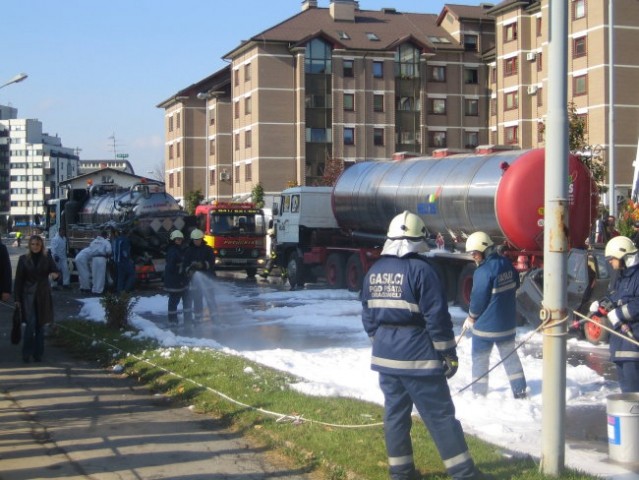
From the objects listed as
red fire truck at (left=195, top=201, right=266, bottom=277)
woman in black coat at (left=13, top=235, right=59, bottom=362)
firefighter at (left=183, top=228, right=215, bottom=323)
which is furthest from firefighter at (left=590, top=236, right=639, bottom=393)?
red fire truck at (left=195, top=201, right=266, bottom=277)

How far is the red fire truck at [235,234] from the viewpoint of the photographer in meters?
32.8

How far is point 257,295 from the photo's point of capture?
25.2 metres

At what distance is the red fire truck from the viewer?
32.8 metres

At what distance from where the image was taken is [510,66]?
59875 mm

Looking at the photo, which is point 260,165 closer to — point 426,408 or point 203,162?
A: point 203,162

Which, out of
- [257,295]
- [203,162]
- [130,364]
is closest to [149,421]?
[130,364]

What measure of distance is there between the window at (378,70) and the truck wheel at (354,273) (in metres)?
41.8

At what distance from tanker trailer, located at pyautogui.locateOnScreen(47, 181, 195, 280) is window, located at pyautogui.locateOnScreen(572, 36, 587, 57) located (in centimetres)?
3019

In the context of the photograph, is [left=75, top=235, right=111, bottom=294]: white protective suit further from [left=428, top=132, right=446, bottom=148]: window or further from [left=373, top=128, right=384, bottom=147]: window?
[left=428, top=132, right=446, bottom=148]: window

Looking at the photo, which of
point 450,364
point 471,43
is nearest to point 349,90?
point 471,43

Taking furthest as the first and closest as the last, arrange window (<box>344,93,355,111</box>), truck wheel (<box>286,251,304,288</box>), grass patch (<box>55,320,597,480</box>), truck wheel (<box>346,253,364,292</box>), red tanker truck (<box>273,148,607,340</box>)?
window (<box>344,93,355,111</box>) → truck wheel (<box>286,251,304,288</box>) → truck wheel (<box>346,253,364,292</box>) → red tanker truck (<box>273,148,607,340</box>) → grass patch (<box>55,320,597,480</box>)

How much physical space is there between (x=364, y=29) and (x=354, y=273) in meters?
45.5

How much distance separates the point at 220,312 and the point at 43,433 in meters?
11.5

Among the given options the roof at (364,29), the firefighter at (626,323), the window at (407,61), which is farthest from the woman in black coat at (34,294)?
the window at (407,61)
